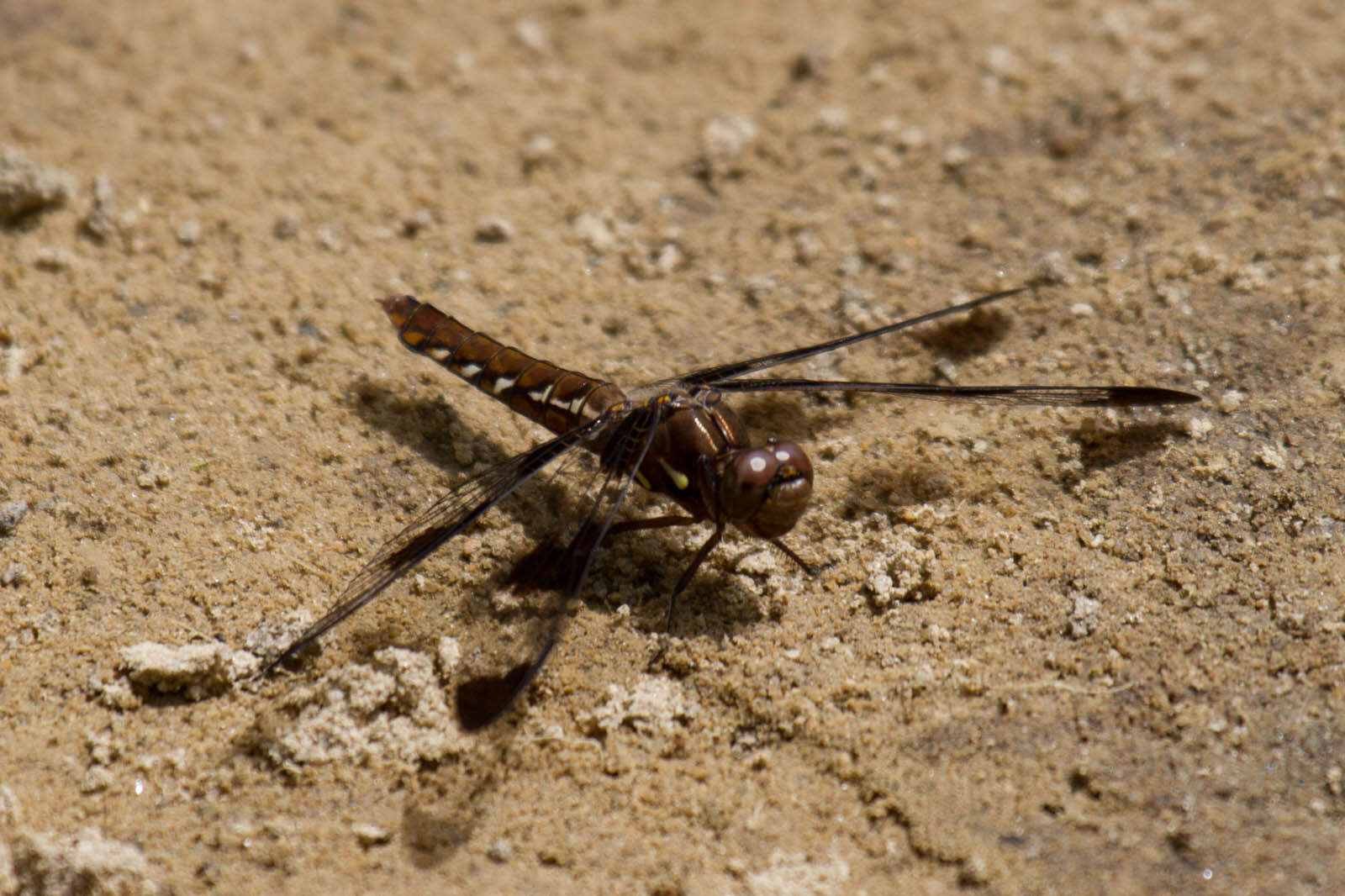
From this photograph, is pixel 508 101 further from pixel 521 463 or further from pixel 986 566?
pixel 986 566

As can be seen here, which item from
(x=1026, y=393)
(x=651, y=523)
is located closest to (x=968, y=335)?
(x=1026, y=393)

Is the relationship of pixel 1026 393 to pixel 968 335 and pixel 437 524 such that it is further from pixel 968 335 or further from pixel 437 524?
pixel 437 524

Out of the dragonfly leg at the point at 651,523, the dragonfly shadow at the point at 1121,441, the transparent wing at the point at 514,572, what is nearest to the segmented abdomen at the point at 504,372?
the transparent wing at the point at 514,572

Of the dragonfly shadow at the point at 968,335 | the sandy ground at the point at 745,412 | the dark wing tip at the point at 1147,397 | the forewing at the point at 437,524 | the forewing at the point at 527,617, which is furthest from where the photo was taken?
the dragonfly shadow at the point at 968,335

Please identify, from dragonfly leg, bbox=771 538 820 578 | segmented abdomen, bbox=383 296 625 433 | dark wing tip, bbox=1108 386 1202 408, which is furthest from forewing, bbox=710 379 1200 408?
segmented abdomen, bbox=383 296 625 433

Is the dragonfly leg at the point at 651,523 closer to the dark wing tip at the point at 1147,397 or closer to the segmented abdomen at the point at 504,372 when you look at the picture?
the segmented abdomen at the point at 504,372

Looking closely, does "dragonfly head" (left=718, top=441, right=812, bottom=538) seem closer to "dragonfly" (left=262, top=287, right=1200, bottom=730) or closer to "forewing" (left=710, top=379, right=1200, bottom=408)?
"dragonfly" (left=262, top=287, right=1200, bottom=730)

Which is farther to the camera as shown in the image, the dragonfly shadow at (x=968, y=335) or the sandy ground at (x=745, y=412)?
the dragonfly shadow at (x=968, y=335)
